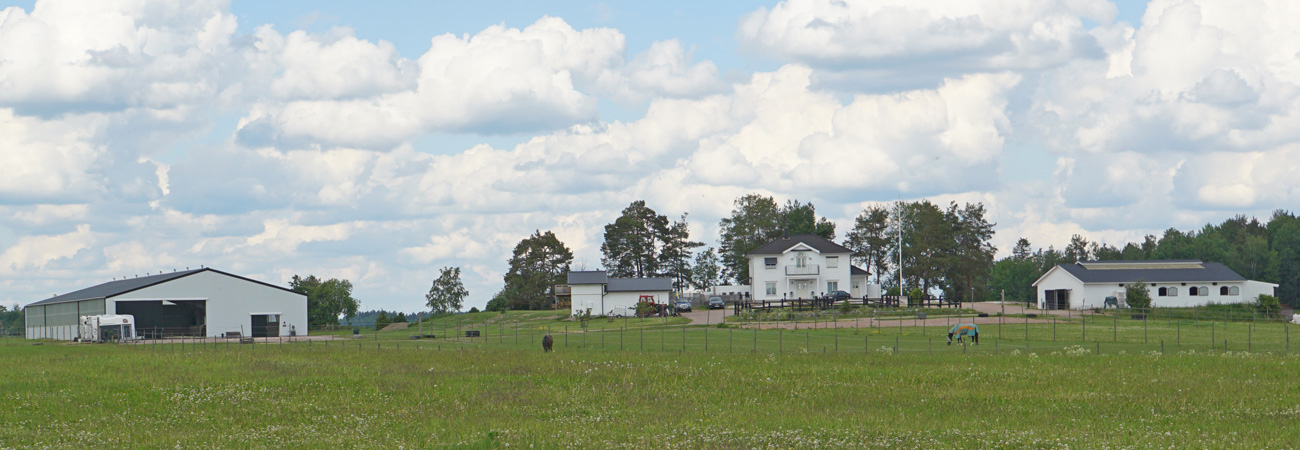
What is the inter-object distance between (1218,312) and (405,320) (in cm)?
7397

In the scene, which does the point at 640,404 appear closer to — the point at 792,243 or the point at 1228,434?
the point at 1228,434

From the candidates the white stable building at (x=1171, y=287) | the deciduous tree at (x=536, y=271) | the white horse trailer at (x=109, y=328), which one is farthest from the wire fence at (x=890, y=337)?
the deciduous tree at (x=536, y=271)

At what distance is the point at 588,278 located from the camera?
105250 mm

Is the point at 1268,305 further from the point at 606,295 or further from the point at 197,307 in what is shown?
the point at 197,307

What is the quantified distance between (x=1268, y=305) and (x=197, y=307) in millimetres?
84421

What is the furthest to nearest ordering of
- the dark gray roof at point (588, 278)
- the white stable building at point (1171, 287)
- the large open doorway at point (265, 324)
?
the dark gray roof at point (588, 278)
the white stable building at point (1171, 287)
the large open doorway at point (265, 324)

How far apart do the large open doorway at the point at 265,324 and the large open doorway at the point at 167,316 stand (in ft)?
13.0

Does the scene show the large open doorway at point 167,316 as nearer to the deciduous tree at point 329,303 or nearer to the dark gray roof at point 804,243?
the deciduous tree at point 329,303

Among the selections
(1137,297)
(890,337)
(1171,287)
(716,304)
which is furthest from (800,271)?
(890,337)

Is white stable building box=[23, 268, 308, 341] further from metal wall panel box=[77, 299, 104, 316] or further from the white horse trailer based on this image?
the white horse trailer

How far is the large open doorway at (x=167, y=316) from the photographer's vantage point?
84562 millimetres

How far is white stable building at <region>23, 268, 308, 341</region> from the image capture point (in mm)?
85125

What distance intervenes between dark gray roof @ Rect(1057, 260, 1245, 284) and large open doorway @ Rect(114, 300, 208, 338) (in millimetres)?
72789

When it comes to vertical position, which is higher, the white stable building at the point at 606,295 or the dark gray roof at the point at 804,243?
the dark gray roof at the point at 804,243
